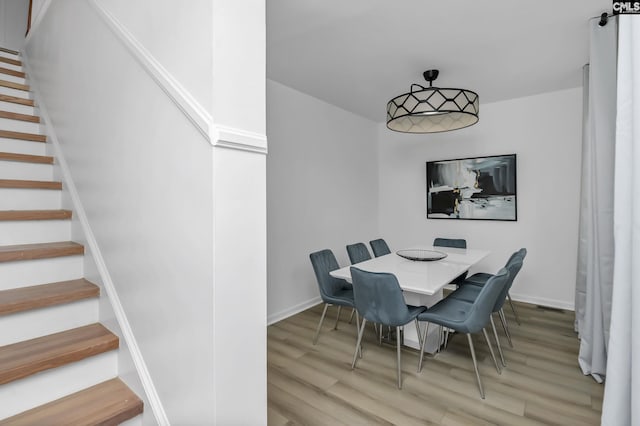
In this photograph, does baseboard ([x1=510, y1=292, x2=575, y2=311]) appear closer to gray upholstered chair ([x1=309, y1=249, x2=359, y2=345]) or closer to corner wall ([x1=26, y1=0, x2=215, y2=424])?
gray upholstered chair ([x1=309, y1=249, x2=359, y2=345])

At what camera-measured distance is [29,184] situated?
202 cm

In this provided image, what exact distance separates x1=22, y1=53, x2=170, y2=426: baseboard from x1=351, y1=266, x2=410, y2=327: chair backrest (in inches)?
53.9

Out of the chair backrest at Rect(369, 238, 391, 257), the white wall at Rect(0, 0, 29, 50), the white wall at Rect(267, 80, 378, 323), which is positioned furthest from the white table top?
the white wall at Rect(0, 0, 29, 50)

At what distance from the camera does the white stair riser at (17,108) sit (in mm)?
2526

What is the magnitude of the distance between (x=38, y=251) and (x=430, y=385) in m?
2.46

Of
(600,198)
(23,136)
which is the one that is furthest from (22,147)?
(600,198)

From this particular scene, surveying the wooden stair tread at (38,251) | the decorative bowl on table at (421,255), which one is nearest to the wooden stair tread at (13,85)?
the wooden stair tread at (38,251)

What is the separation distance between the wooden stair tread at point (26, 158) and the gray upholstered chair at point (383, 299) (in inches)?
87.9

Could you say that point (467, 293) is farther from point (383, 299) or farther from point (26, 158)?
point (26, 158)

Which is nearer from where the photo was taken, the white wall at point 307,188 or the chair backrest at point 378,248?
the white wall at point 307,188

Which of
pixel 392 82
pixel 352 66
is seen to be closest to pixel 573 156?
pixel 392 82

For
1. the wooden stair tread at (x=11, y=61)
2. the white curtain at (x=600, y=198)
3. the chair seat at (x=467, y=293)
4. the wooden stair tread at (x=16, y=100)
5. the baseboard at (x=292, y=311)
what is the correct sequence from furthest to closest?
the baseboard at (x=292, y=311) < the wooden stair tread at (x=11, y=61) < the chair seat at (x=467, y=293) < the wooden stair tread at (x=16, y=100) < the white curtain at (x=600, y=198)

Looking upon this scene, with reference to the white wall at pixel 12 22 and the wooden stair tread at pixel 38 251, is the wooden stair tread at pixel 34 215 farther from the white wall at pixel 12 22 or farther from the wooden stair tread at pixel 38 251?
the white wall at pixel 12 22

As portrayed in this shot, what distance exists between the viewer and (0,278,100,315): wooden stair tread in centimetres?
141
